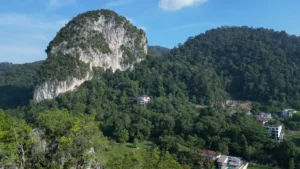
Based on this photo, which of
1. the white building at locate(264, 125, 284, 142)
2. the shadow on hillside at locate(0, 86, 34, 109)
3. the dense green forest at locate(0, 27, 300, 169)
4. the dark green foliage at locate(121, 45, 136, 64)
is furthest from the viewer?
the dark green foliage at locate(121, 45, 136, 64)

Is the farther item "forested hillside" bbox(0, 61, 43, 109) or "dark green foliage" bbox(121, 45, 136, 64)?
"dark green foliage" bbox(121, 45, 136, 64)

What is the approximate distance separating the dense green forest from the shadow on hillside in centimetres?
998

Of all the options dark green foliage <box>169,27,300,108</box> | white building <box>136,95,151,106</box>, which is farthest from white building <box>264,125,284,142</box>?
white building <box>136,95,151,106</box>

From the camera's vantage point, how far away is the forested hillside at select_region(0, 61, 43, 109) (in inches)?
2443

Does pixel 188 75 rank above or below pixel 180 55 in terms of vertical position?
below

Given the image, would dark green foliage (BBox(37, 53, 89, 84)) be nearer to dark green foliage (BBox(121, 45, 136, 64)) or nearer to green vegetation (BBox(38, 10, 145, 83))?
green vegetation (BBox(38, 10, 145, 83))

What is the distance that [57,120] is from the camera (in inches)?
516

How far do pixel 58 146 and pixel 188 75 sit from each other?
5273 cm

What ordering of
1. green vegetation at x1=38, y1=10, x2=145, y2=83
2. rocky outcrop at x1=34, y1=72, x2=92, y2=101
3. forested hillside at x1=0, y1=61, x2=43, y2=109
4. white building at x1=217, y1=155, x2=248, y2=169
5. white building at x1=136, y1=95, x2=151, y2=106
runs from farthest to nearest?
forested hillside at x1=0, y1=61, x2=43, y2=109
green vegetation at x1=38, y1=10, x2=145, y2=83
rocky outcrop at x1=34, y1=72, x2=92, y2=101
white building at x1=136, y1=95, x2=151, y2=106
white building at x1=217, y1=155, x2=248, y2=169

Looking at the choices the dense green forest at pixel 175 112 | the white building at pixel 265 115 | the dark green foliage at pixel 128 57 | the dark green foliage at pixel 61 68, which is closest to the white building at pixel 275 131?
the dense green forest at pixel 175 112

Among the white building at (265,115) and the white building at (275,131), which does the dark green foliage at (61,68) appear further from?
the white building at (275,131)

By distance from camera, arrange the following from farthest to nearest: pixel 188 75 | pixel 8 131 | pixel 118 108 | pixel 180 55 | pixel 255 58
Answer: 1. pixel 180 55
2. pixel 255 58
3. pixel 188 75
4. pixel 118 108
5. pixel 8 131

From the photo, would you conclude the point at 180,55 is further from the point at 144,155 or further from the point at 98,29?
the point at 144,155

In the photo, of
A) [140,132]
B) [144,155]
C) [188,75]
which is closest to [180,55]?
[188,75]
